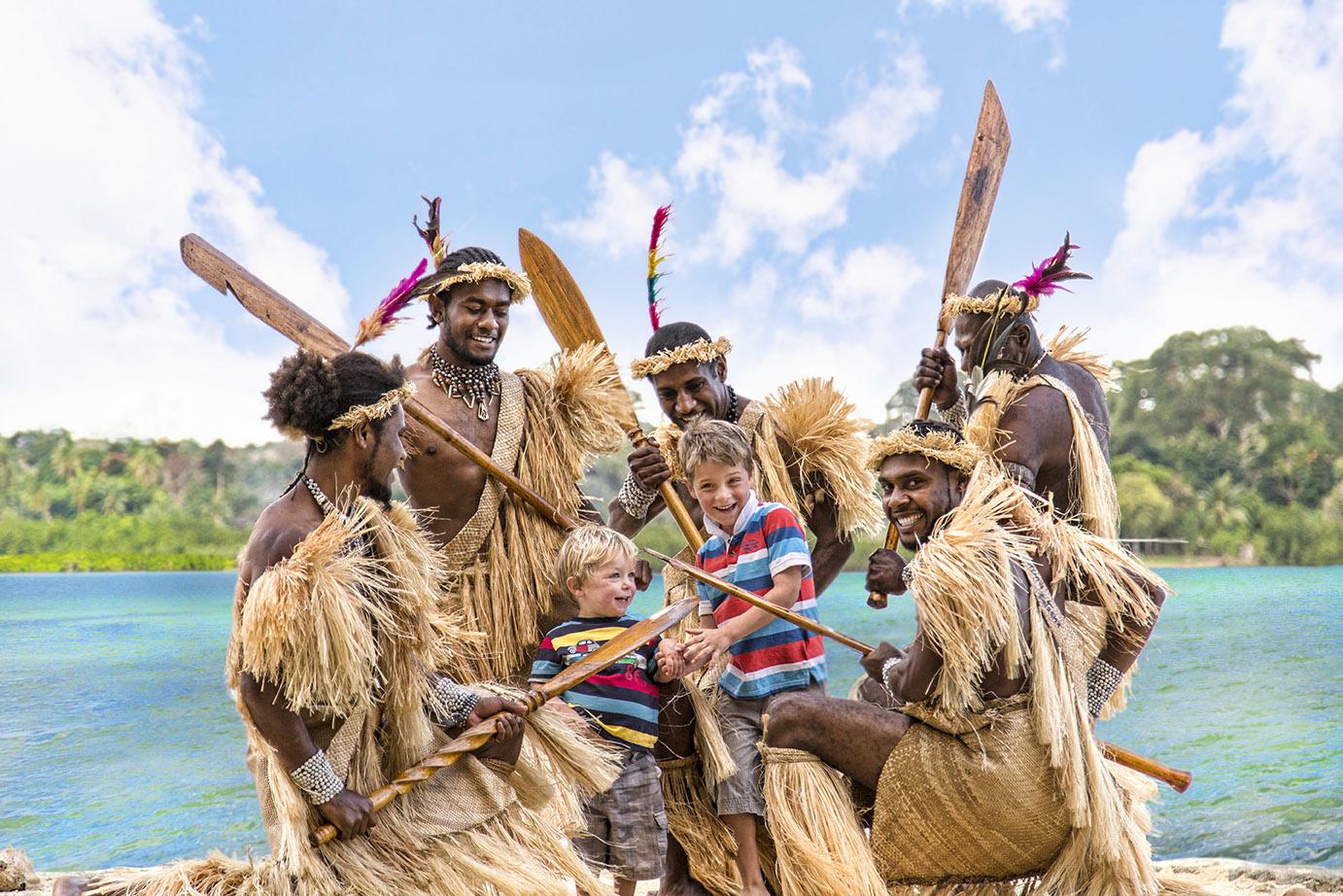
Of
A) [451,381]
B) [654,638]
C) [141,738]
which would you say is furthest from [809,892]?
[141,738]

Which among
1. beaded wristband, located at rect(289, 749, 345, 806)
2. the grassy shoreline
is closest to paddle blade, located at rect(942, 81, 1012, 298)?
beaded wristband, located at rect(289, 749, 345, 806)

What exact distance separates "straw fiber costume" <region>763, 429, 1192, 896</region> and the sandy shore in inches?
50.2

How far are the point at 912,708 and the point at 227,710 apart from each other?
14.0 meters

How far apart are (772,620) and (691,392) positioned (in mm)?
764

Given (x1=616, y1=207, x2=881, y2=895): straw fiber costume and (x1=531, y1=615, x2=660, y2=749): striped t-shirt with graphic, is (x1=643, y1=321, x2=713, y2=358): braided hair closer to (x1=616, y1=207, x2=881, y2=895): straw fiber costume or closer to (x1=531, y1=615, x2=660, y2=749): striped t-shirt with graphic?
(x1=616, y1=207, x2=881, y2=895): straw fiber costume

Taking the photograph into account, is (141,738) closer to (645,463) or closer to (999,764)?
(645,463)

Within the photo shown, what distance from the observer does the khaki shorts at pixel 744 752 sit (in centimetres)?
313

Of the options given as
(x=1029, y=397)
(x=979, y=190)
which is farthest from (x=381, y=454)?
(x=979, y=190)

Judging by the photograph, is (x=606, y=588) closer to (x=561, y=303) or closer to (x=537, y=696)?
(x=537, y=696)

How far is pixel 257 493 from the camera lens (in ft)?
98.4

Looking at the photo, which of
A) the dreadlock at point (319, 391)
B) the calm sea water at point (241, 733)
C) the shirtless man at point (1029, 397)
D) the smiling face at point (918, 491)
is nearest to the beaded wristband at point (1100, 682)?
the shirtless man at point (1029, 397)

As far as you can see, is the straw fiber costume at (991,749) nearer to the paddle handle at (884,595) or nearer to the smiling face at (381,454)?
the paddle handle at (884,595)

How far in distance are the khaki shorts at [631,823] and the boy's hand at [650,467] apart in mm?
857

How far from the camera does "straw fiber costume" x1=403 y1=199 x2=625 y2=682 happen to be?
3.55 metres
